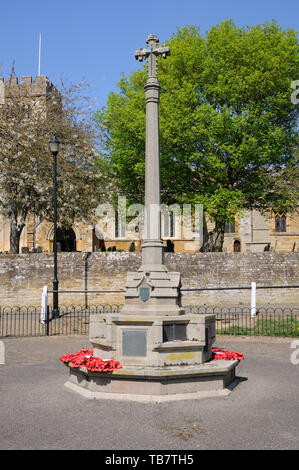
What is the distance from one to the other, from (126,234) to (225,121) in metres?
20.1

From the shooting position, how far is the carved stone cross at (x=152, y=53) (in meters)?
10.5

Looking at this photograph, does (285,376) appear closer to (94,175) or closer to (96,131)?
(94,175)

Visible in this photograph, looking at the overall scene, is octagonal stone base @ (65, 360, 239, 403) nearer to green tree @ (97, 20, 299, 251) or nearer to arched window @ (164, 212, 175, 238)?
green tree @ (97, 20, 299, 251)

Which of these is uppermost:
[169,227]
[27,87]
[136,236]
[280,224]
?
[27,87]

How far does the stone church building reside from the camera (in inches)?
1428

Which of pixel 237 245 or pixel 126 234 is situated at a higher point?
pixel 126 234

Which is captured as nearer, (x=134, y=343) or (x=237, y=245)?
(x=134, y=343)

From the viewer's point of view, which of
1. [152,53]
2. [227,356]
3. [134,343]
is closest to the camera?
[134,343]

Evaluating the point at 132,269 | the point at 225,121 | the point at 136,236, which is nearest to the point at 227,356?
the point at 132,269

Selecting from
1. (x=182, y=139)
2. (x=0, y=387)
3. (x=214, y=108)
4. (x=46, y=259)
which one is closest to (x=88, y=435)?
(x=0, y=387)

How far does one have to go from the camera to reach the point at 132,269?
77.5 ft

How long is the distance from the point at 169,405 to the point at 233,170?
2224 centimetres

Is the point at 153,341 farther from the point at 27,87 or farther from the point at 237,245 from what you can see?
the point at 237,245

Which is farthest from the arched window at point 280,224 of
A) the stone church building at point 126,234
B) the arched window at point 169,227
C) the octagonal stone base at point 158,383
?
the octagonal stone base at point 158,383
